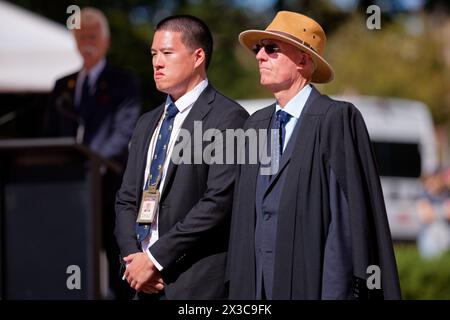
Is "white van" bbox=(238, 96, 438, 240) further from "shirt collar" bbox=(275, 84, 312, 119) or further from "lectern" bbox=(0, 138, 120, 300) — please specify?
"shirt collar" bbox=(275, 84, 312, 119)

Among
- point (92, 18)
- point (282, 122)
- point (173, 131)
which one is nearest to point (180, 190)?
point (173, 131)

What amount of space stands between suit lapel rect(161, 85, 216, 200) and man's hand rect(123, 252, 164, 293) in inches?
12.1

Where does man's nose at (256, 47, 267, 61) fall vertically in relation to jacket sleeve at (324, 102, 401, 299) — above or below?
above

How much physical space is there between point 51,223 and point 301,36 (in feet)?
9.75

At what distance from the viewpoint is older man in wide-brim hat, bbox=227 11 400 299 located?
15.0 feet

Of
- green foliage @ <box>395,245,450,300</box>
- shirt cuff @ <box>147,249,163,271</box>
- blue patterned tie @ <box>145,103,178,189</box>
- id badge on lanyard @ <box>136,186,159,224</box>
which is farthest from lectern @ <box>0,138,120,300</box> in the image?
green foliage @ <box>395,245,450,300</box>

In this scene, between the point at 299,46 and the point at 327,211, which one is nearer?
the point at 327,211

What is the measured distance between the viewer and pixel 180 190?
16.5 ft

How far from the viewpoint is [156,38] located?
5191 mm

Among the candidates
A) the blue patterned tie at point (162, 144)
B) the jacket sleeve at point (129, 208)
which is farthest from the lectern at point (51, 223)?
the blue patterned tie at point (162, 144)

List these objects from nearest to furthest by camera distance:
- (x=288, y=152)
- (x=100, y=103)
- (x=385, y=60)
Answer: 1. (x=288, y=152)
2. (x=100, y=103)
3. (x=385, y=60)

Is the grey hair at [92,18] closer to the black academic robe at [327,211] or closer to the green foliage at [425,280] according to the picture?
the black academic robe at [327,211]

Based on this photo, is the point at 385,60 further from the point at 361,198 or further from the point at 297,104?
the point at 361,198
